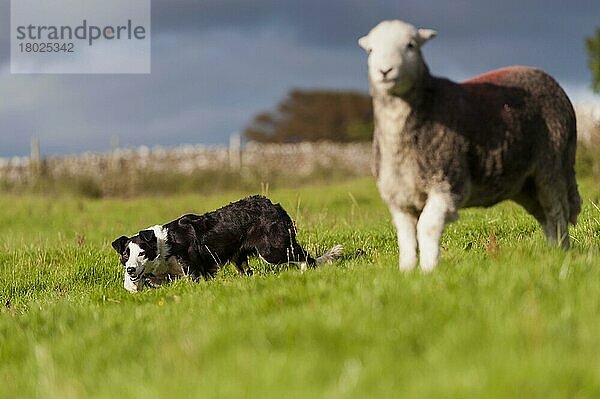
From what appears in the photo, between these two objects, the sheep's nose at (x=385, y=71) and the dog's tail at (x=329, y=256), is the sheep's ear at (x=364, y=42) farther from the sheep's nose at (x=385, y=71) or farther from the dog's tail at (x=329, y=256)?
the dog's tail at (x=329, y=256)

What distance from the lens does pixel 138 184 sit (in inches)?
1364

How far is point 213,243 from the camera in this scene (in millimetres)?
9633

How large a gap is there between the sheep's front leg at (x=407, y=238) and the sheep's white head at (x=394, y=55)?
120 cm

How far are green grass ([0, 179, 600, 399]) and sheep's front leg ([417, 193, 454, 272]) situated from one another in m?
0.15

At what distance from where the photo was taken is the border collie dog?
9414mm

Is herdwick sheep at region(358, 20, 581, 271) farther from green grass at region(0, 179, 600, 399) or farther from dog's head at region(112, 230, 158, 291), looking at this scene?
dog's head at region(112, 230, 158, 291)

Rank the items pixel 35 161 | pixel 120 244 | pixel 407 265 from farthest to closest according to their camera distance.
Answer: pixel 35 161 → pixel 120 244 → pixel 407 265

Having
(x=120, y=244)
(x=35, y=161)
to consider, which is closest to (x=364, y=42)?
(x=120, y=244)

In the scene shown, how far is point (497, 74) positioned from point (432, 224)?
1950 millimetres

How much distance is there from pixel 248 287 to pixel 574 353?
3.57 m

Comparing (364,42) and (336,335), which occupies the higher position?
(364,42)

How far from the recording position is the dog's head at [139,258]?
30.3ft

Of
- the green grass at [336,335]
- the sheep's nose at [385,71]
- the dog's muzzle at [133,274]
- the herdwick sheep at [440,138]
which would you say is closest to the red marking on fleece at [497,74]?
the herdwick sheep at [440,138]

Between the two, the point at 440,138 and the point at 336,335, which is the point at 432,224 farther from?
the point at 336,335
